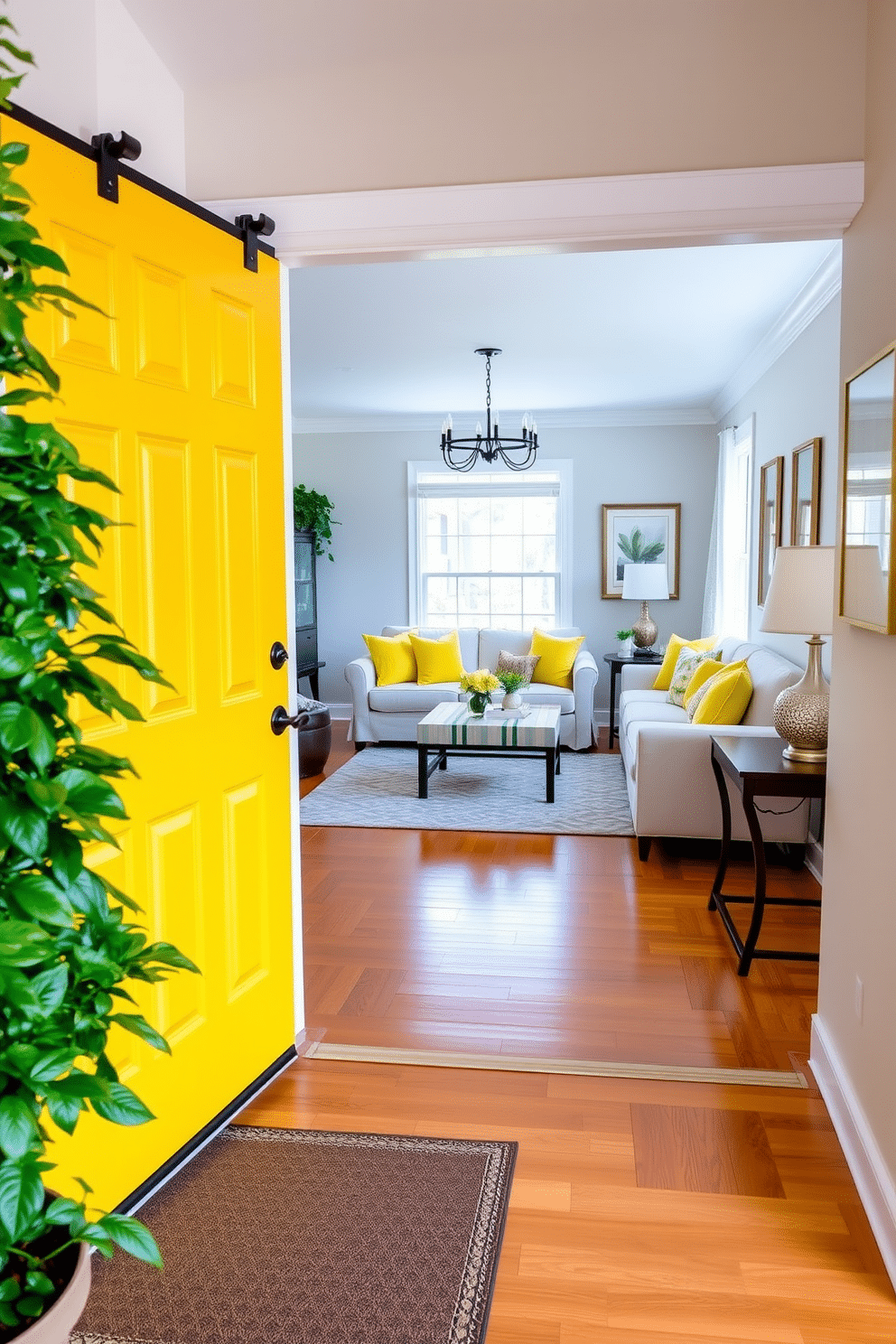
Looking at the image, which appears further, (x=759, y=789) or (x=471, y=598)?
(x=471, y=598)

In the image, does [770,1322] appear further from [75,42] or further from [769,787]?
[75,42]

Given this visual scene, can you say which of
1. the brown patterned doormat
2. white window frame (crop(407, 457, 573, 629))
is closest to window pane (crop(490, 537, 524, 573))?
white window frame (crop(407, 457, 573, 629))

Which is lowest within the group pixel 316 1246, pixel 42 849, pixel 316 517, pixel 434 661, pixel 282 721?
pixel 316 1246

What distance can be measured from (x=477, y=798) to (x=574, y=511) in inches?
135

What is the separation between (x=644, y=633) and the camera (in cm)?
798

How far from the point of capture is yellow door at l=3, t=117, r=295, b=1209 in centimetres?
194

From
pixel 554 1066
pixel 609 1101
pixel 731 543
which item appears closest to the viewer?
pixel 609 1101

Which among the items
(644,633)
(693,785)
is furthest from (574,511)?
(693,785)

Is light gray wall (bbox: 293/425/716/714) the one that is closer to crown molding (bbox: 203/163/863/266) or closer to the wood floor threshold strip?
the wood floor threshold strip

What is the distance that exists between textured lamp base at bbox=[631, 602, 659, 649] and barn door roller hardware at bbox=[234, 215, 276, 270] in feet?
19.2

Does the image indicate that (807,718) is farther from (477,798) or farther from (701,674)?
(477,798)

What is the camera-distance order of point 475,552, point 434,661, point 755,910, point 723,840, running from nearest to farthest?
point 755,910 → point 723,840 → point 434,661 → point 475,552

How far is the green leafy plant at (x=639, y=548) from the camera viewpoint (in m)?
8.44

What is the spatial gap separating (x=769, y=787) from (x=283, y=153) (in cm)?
226
